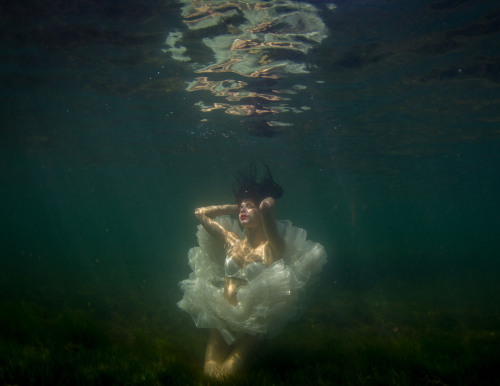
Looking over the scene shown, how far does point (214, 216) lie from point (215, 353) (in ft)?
9.52

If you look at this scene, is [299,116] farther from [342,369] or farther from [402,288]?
[342,369]

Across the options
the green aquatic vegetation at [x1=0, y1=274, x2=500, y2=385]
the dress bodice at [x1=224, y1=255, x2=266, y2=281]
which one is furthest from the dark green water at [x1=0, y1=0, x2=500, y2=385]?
the dress bodice at [x1=224, y1=255, x2=266, y2=281]

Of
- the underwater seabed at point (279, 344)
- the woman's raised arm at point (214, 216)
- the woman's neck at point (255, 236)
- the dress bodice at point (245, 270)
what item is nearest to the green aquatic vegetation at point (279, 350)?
the underwater seabed at point (279, 344)

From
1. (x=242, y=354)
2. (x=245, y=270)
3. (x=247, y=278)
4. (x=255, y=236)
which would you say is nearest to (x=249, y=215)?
(x=255, y=236)

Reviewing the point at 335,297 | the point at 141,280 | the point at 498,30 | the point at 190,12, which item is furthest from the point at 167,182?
the point at 498,30

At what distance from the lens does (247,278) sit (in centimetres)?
609

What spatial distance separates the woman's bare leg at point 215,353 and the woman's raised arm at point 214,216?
79.4 inches

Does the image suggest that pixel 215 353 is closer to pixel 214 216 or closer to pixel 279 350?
pixel 279 350

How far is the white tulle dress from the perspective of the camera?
5684mm

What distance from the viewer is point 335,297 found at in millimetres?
16797

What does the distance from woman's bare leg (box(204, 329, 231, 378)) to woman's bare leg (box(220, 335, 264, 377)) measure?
22 cm

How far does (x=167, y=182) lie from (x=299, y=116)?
117ft

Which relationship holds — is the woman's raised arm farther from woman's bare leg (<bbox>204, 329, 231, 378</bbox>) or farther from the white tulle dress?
woman's bare leg (<bbox>204, 329, 231, 378</bbox>)

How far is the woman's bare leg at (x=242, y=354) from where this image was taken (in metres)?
5.92
